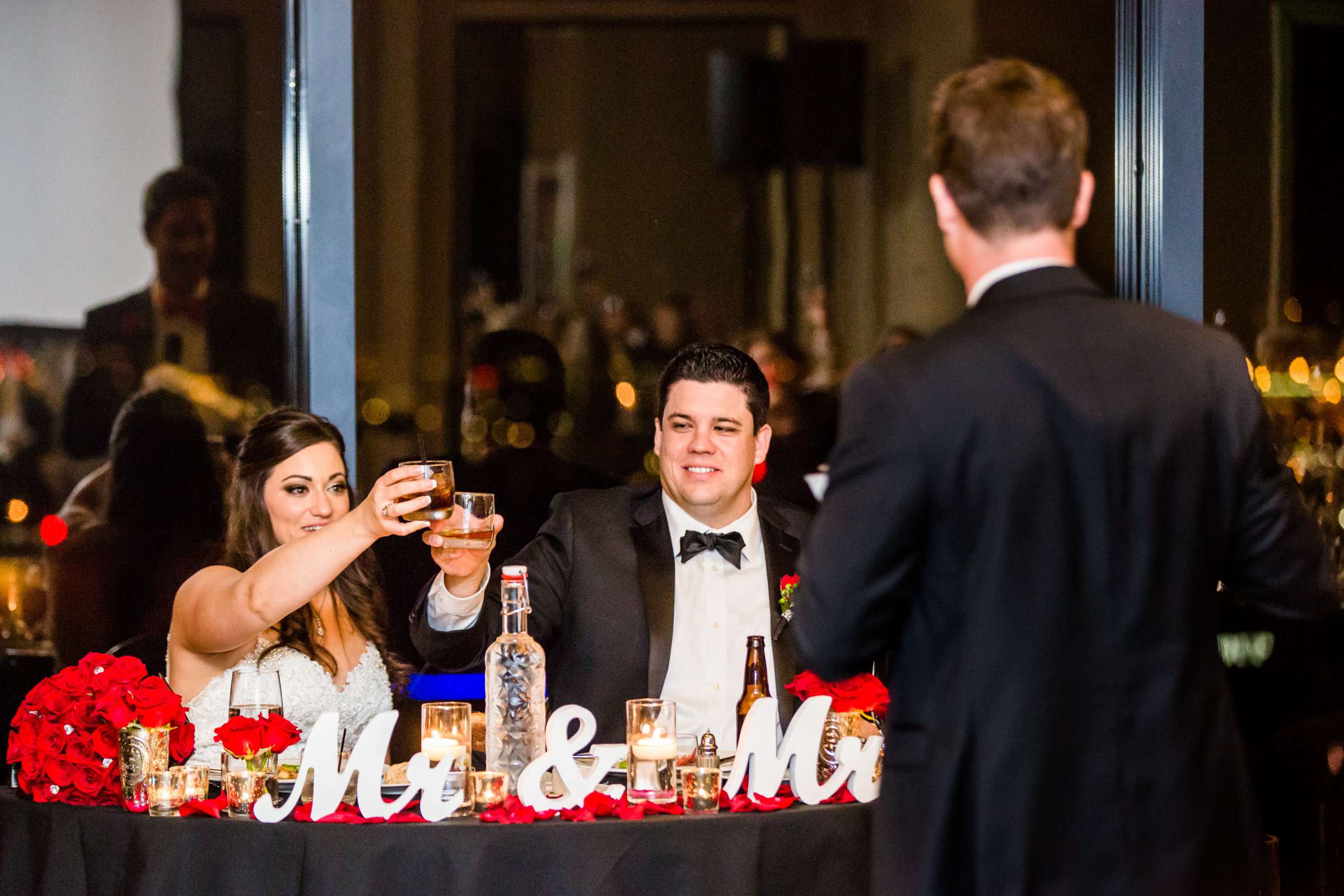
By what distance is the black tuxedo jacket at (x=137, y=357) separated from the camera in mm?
5391

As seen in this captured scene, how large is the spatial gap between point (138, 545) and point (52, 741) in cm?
276

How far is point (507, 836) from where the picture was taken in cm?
211

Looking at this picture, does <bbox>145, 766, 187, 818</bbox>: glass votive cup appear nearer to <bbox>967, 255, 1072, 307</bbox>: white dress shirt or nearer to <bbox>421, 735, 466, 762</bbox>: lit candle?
<bbox>421, 735, 466, 762</bbox>: lit candle

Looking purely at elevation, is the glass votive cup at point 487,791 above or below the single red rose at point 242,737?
below

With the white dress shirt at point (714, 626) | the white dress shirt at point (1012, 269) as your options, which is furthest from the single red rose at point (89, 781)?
the white dress shirt at point (1012, 269)

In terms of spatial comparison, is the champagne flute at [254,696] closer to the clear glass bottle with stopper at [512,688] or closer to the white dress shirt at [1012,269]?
the clear glass bottle with stopper at [512,688]

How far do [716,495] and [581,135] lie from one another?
3538mm

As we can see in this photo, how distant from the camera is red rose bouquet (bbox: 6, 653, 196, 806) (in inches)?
88.1

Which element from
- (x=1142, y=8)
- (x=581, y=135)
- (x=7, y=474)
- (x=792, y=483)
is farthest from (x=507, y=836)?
(x=581, y=135)

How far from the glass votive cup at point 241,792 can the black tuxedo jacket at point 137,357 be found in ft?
11.1

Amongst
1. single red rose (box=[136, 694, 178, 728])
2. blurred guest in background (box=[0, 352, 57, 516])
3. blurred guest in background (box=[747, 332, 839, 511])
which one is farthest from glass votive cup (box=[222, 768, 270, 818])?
blurred guest in background (box=[0, 352, 57, 516])

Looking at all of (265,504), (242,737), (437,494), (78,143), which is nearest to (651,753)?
(437,494)

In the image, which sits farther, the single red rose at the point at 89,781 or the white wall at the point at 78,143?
the white wall at the point at 78,143

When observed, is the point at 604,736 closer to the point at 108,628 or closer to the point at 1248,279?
the point at 108,628
